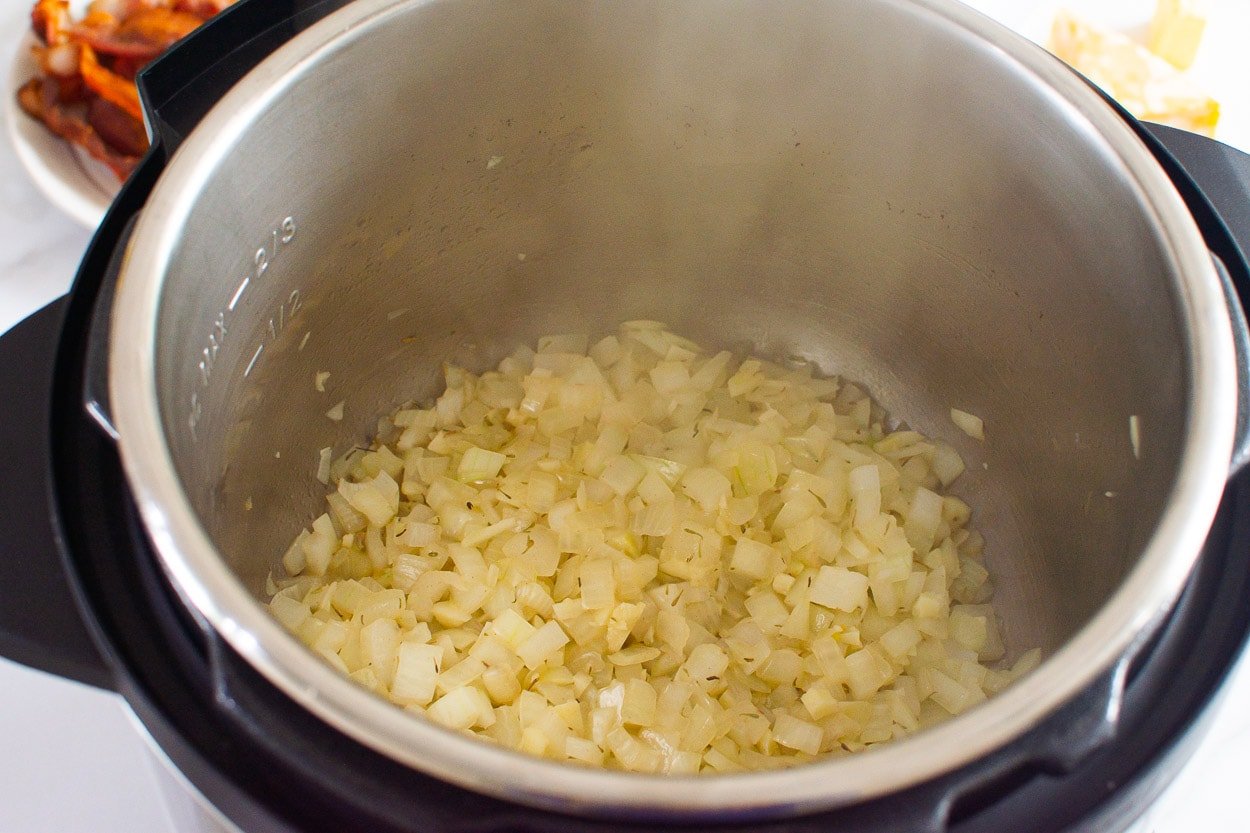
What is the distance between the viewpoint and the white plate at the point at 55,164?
4.40ft

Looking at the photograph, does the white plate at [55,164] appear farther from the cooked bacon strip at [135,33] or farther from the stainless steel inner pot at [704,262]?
the stainless steel inner pot at [704,262]

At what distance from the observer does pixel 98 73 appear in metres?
1.34

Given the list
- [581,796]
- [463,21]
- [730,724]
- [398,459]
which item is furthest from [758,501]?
[581,796]

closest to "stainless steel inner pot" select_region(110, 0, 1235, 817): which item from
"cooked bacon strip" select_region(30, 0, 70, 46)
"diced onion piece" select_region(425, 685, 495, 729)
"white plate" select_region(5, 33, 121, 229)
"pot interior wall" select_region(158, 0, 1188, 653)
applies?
"pot interior wall" select_region(158, 0, 1188, 653)

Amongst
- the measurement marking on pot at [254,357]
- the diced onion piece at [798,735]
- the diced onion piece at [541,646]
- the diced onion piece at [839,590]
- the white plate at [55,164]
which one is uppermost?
the measurement marking on pot at [254,357]

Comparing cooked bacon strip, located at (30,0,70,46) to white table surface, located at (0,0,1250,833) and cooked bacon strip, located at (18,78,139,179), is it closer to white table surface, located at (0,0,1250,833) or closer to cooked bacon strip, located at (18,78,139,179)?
cooked bacon strip, located at (18,78,139,179)

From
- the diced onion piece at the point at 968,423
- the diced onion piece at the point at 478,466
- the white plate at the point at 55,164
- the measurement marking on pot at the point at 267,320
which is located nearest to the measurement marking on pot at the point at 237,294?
the measurement marking on pot at the point at 267,320

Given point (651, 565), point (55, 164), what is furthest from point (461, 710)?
point (55, 164)

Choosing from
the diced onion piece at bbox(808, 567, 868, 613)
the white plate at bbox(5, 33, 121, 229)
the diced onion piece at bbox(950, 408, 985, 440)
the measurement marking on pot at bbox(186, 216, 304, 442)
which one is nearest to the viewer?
the measurement marking on pot at bbox(186, 216, 304, 442)

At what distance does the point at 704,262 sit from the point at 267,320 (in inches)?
19.9

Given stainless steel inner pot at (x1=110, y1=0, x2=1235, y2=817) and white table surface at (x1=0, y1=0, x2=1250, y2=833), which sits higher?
stainless steel inner pot at (x1=110, y1=0, x2=1235, y2=817)

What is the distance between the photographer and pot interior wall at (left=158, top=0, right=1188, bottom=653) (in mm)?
882

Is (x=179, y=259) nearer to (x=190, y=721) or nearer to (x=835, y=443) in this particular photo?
(x=190, y=721)

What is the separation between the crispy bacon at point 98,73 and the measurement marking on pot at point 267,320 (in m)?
0.49
